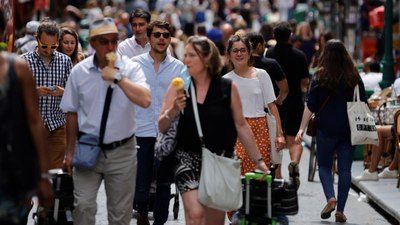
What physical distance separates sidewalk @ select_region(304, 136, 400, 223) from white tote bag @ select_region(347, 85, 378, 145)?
39.3 inches

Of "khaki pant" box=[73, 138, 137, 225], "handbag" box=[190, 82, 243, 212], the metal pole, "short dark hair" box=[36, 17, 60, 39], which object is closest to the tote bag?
"handbag" box=[190, 82, 243, 212]

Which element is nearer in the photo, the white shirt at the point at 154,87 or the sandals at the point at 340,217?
the white shirt at the point at 154,87

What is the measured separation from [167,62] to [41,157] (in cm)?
428

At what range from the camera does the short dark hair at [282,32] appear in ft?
46.7

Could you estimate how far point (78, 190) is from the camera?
28.2ft

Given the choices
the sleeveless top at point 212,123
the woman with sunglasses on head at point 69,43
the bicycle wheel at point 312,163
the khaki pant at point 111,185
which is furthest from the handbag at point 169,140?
the bicycle wheel at point 312,163

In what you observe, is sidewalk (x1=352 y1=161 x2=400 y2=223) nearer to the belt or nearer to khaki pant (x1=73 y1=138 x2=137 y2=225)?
khaki pant (x1=73 y1=138 x2=137 y2=225)

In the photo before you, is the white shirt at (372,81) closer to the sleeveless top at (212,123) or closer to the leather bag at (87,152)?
the sleeveless top at (212,123)

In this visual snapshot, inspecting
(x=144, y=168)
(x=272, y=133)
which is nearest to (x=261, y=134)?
(x=272, y=133)

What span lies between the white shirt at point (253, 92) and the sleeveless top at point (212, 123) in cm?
218

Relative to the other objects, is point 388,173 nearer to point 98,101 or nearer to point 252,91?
point 252,91

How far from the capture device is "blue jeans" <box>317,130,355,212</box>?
1192 cm

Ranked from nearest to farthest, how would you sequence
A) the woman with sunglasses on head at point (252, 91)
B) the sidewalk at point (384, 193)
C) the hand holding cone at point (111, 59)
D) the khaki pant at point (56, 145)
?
the hand holding cone at point (111, 59), the khaki pant at point (56, 145), the woman with sunglasses on head at point (252, 91), the sidewalk at point (384, 193)

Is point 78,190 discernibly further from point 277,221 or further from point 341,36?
point 341,36
